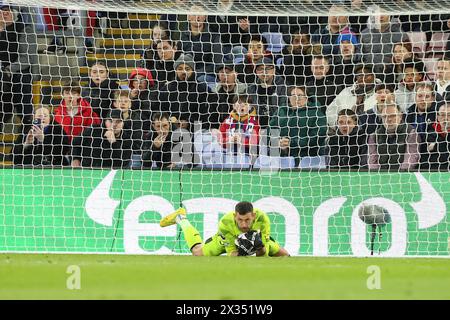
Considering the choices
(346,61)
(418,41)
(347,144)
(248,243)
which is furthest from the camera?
(418,41)

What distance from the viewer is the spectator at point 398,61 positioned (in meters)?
11.1

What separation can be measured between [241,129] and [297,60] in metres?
1.08

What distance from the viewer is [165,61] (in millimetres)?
11266

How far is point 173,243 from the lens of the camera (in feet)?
35.6

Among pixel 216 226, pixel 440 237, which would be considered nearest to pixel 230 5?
pixel 216 226

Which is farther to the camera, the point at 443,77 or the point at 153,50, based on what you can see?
the point at 153,50

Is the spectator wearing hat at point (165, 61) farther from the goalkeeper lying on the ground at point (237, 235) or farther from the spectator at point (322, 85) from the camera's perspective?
the goalkeeper lying on the ground at point (237, 235)

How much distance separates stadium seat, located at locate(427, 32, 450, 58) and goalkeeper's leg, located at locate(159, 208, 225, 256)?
3196 millimetres

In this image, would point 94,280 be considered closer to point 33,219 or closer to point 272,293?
point 272,293

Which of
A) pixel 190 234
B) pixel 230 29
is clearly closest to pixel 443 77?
pixel 230 29

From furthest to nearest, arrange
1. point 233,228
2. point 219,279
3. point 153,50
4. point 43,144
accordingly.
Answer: point 153,50 < point 43,144 < point 233,228 < point 219,279

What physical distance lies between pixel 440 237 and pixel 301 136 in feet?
5.66

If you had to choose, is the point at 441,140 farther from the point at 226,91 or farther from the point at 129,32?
the point at 129,32

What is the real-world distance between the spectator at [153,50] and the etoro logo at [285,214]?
4.47ft
